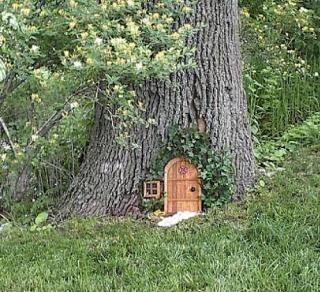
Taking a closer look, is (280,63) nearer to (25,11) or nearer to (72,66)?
(72,66)

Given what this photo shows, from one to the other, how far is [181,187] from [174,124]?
0.40 meters

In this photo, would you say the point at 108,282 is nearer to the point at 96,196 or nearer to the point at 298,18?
the point at 96,196

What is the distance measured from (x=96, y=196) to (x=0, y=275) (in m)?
1.00

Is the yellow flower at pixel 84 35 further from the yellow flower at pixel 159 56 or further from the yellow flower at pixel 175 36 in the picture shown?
the yellow flower at pixel 175 36

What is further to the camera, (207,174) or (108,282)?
(207,174)

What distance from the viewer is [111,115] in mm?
3939

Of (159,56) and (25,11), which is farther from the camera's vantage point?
(159,56)

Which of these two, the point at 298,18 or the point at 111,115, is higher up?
the point at 298,18

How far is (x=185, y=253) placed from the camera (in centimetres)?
338

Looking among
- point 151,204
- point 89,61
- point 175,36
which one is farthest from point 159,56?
point 151,204

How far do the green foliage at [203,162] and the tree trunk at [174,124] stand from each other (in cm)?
6

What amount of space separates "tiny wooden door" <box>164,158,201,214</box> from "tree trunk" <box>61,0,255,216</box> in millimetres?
157

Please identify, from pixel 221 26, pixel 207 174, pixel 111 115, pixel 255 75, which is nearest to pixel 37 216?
pixel 111 115

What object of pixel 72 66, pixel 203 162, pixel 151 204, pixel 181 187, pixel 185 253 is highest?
pixel 72 66
